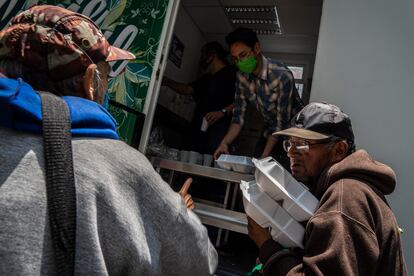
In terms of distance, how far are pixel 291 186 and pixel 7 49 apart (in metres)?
0.96

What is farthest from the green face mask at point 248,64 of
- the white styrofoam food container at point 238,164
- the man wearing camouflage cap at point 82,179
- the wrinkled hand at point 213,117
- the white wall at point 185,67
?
the man wearing camouflage cap at point 82,179

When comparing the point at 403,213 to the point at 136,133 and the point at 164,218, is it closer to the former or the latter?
the point at 164,218

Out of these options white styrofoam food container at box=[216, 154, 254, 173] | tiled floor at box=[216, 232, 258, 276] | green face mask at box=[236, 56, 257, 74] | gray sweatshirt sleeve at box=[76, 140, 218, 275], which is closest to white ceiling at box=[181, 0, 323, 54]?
green face mask at box=[236, 56, 257, 74]

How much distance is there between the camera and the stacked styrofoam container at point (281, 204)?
3.71ft

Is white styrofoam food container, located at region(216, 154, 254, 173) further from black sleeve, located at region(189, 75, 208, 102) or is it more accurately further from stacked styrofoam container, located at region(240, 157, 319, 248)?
black sleeve, located at region(189, 75, 208, 102)

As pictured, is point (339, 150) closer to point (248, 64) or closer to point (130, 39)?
point (248, 64)

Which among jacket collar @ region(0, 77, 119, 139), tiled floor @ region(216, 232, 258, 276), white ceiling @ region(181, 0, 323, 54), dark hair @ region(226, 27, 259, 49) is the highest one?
white ceiling @ region(181, 0, 323, 54)

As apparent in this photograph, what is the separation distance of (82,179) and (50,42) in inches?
14.6

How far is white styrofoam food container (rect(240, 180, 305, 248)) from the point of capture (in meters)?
1.13

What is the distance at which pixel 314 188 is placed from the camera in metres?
1.35

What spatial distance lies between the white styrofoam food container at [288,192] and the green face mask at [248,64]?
1.55 meters

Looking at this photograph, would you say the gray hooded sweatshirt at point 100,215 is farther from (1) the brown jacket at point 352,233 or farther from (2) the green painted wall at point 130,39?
(2) the green painted wall at point 130,39

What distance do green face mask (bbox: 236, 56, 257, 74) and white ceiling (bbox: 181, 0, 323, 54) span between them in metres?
1.29

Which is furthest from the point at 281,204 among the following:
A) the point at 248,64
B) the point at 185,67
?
the point at 185,67
